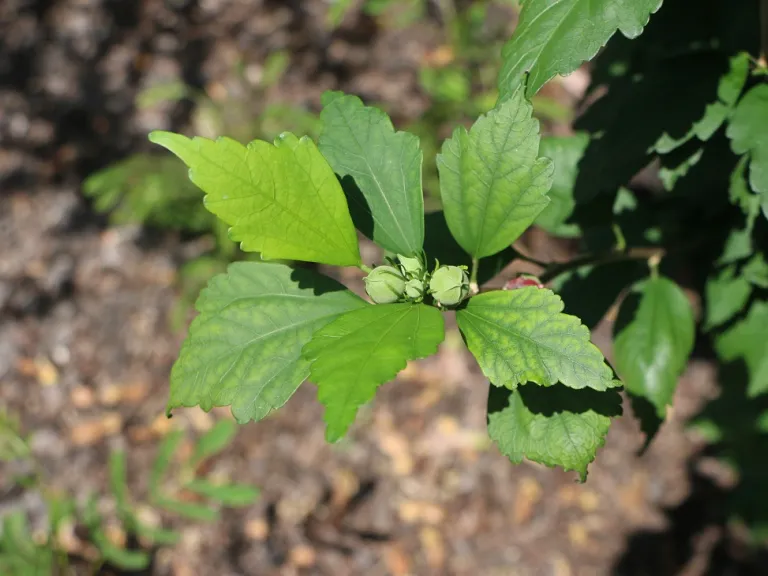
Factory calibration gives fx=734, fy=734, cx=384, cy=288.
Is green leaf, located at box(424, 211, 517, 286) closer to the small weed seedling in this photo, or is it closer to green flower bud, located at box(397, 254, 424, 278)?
the small weed seedling

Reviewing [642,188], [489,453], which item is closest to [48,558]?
[489,453]

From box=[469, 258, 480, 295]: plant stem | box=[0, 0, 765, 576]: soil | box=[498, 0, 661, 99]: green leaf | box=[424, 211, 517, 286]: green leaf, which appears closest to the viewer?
box=[498, 0, 661, 99]: green leaf

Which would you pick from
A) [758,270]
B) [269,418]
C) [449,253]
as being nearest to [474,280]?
[449,253]

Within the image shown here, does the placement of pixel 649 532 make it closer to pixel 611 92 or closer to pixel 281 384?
pixel 611 92

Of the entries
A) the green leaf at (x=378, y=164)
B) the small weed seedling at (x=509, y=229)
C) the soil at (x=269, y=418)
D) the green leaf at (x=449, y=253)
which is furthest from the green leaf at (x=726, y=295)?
the soil at (x=269, y=418)

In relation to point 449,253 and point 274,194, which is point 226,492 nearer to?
point 449,253

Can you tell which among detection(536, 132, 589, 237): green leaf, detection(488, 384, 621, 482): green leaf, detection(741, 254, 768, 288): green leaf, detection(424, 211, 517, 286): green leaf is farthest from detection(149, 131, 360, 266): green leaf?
detection(741, 254, 768, 288): green leaf
